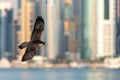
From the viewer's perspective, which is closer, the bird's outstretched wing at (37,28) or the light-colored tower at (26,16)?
the bird's outstretched wing at (37,28)

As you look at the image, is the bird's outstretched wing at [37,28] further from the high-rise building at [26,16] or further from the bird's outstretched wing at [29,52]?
the high-rise building at [26,16]

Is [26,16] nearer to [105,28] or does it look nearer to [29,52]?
[105,28]

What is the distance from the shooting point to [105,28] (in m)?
146

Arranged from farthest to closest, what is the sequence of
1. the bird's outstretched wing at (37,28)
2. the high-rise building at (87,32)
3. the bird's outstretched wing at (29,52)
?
1. the high-rise building at (87,32)
2. the bird's outstretched wing at (29,52)
3. the bird's outstretched wing at (37,28)

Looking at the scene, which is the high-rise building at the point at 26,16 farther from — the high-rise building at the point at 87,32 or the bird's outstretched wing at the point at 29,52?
the bird's outstretched wing at the point at 29,52

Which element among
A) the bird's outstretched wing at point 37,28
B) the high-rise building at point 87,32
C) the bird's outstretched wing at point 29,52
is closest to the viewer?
the bird's outstretched wing at point 37,28

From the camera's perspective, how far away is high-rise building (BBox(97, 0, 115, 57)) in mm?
140000

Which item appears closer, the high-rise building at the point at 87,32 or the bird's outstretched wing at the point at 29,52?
the bird's outstretched wing at the point at 29,52

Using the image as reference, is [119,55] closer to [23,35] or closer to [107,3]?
[107,3]

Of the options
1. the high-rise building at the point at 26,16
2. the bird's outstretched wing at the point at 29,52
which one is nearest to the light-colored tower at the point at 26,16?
the high-rise building at the point at 26,16

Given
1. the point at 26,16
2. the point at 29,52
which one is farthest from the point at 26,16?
the point at 29,52

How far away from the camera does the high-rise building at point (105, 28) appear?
459ft

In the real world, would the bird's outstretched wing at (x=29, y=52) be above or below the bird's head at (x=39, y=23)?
below

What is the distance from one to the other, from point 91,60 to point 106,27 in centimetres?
1478
